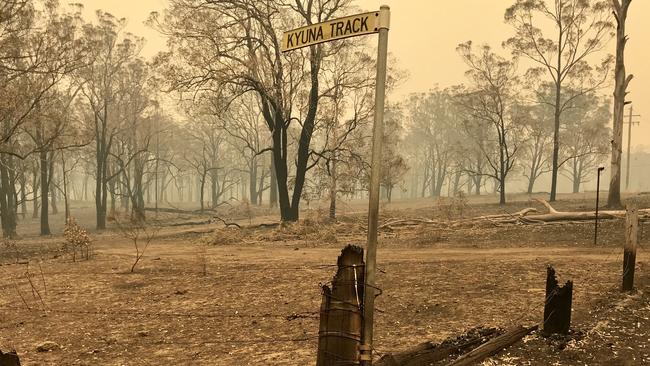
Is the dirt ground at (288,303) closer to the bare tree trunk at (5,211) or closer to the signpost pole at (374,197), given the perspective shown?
the signpost pole at (374,197)

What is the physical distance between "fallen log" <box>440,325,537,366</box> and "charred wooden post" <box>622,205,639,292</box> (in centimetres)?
311

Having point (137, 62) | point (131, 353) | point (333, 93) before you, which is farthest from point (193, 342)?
point (137, 62)

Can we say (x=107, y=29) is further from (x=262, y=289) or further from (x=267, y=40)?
(x=262, y=289)

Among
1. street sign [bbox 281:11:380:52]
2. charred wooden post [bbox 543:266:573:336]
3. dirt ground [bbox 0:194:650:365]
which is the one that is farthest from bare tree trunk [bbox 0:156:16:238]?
charred wooden post [bbox 543:266:573:336]

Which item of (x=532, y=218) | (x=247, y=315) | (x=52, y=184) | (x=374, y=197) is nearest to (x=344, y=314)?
(x=374, y=197)

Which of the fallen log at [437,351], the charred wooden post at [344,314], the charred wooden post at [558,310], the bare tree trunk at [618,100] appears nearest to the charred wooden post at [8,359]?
the charred wooden post at [344,314]

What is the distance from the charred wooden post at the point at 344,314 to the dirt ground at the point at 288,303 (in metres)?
0.88

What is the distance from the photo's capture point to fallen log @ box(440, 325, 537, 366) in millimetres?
4645

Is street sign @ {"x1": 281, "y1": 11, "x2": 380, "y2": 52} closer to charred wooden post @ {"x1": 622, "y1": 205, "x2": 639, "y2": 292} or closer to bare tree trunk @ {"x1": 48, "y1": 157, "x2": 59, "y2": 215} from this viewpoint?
charred wooden post @ {"x1": 622, "y1": 205, "x2": 639, "y2": 292}

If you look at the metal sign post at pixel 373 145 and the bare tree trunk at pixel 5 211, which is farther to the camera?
the bare tree trunk at pixel 5 211

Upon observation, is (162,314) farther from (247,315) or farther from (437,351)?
(437,351)

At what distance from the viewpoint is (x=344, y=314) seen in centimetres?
373

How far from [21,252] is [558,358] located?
19.8 metres

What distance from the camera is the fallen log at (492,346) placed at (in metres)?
4.64
